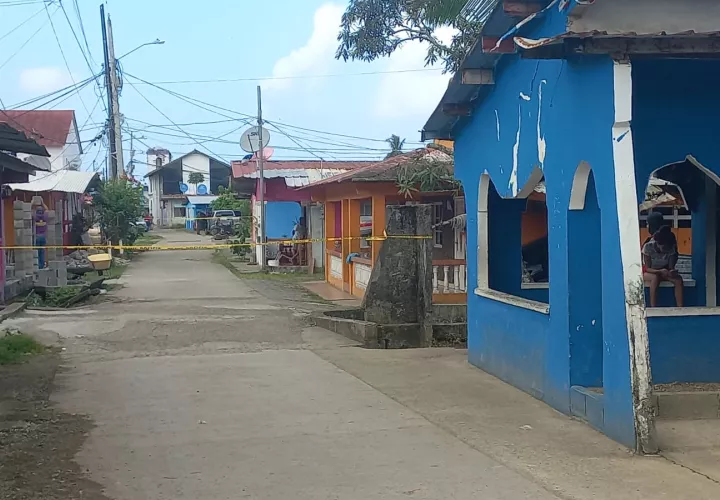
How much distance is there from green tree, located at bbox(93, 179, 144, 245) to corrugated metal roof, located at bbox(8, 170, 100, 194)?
428cm

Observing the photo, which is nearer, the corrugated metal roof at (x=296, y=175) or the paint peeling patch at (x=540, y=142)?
the paint peeling patch at (x=540, y=142)

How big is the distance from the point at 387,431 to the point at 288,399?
1685mm

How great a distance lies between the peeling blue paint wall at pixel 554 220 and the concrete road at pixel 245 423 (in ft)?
4.32

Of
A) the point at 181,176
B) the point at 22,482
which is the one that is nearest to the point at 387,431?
the point at 22,482

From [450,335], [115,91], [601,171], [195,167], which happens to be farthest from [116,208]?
[195,167]

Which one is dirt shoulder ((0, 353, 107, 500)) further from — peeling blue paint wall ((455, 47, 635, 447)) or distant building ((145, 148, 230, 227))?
distant building ((145, 148, 230, 227))

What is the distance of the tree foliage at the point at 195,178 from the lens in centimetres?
8425

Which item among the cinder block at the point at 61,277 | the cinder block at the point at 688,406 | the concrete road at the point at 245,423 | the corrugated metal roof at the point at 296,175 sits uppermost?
the corrugated metal roof at the point at 296,175

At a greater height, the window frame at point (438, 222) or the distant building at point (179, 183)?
the distant building at point (179, 183)

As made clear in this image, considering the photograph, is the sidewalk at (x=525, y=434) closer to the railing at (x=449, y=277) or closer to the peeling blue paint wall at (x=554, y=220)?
the peeling blue paint wall at (x=554, y=220)

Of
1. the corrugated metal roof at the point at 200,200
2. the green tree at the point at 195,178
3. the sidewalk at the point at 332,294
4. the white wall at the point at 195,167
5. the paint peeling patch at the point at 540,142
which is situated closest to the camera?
the paint peeling patch at the point at 540,142

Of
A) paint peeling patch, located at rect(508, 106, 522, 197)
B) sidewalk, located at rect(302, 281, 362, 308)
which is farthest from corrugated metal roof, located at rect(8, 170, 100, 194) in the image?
paint peeling patch, located at rect(508, 106, 522, 197)

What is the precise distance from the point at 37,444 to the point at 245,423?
167 cm

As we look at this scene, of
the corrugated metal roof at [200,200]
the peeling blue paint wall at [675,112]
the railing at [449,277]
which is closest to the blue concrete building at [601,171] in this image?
the peeling blue paint wall at [675,112]
